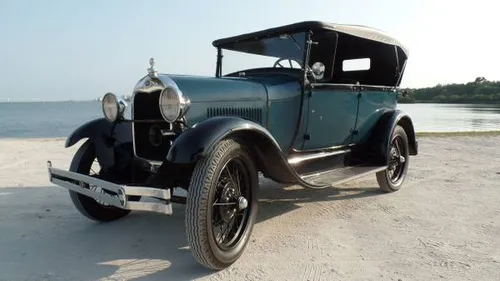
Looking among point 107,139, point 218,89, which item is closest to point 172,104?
point 218,89

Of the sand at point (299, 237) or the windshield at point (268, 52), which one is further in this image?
the windshield at point (268, 52)

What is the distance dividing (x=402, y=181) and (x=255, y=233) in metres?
2.77

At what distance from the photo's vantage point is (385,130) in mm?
5387

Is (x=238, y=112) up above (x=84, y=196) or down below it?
above

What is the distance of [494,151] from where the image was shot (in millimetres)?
8898

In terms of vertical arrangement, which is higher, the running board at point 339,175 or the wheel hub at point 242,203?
the wheel hub at point 242,203

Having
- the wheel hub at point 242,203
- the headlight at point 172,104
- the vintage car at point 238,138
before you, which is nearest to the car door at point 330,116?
the vintage car at point 238,138

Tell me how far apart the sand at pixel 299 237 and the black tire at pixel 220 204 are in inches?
5.9

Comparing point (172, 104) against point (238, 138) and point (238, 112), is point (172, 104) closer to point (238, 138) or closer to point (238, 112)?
point (238, 138)

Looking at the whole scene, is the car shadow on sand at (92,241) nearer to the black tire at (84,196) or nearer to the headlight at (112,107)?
the black tire at (84,196)

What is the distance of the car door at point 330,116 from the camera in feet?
14.8

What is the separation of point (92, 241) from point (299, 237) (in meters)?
1.80

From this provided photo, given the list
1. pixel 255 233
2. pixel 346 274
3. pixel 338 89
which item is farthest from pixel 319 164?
pixel 346 274

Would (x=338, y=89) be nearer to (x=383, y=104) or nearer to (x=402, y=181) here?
(x=383, y=104)
